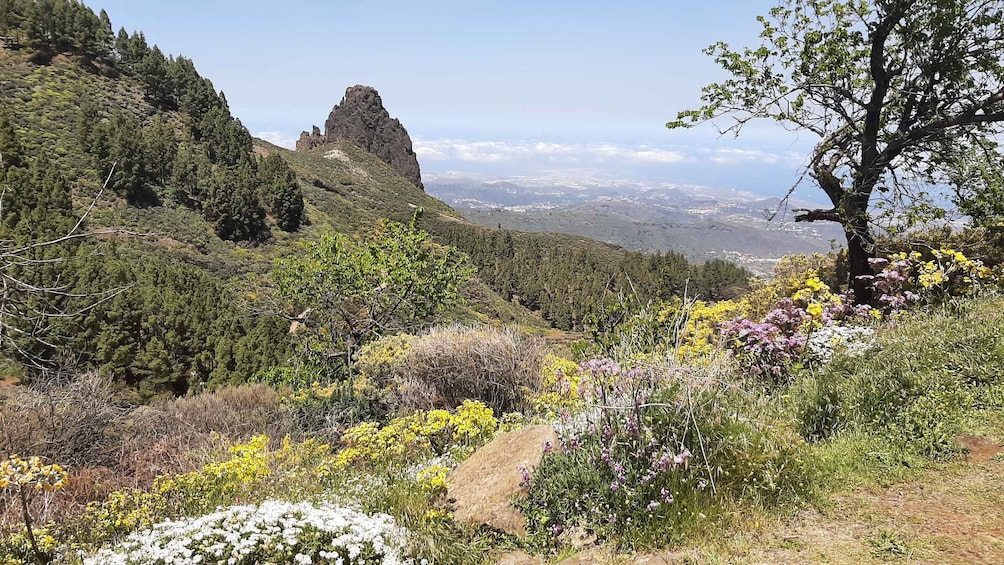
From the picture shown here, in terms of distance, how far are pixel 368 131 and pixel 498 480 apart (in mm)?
139206

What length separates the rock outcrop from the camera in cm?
388

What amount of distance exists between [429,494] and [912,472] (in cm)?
349

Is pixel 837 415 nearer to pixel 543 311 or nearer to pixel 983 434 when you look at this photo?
pixel 983 434

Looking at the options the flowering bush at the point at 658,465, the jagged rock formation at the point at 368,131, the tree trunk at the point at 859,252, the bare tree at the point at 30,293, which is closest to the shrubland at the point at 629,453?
the flowering bush at the point at 658,465

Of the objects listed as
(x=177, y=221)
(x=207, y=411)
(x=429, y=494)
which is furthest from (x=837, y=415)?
(x=177, y=221)

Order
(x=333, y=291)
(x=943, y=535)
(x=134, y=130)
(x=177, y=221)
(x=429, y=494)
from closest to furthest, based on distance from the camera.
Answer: (x=943, y=535), (x=429, y=494), (x=333, y=291), (x=177, y=221), (x=134, y=130)

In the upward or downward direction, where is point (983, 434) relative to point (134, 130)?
downward

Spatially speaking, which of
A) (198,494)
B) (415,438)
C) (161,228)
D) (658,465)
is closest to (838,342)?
(658,465)

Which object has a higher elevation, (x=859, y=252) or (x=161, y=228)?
(x=859, y=252)

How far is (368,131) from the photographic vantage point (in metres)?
Answer: 133

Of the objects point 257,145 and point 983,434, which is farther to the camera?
point 257,145

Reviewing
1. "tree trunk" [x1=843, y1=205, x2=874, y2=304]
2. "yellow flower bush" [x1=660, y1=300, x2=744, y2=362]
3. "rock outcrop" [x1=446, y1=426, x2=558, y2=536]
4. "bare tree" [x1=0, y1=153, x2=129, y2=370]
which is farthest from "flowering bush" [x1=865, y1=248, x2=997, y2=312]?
"bare tree" [x1=0, y1=153, x2=129, y2=370]

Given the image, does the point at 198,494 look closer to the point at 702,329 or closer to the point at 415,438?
the point at 415,438

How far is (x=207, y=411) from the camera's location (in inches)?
359
